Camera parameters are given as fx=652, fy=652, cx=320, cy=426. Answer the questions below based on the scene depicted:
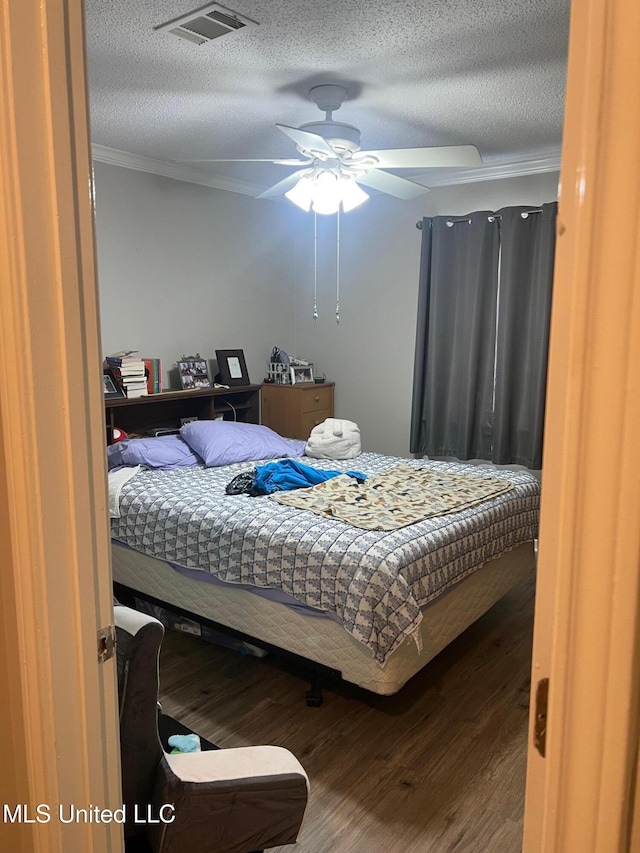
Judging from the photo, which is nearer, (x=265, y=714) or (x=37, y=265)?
Answer: (x=37, y=265)

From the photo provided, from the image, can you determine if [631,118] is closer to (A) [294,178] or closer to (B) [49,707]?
(B) [49,707]

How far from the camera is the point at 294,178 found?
3.20 metres

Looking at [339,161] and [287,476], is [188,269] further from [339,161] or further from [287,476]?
[287,476]

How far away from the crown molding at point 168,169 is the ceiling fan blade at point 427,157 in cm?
173

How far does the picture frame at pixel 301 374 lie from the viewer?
5051 mm

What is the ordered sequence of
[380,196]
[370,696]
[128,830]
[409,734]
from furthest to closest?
1. [380,196]
2. [370,696]
3. [409,734]
4. [128,830]

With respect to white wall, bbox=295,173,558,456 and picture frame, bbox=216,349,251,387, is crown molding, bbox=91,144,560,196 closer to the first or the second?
white wall, bbox=295,173,558,456

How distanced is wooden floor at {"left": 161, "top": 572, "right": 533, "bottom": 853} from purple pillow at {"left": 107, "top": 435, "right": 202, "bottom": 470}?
975 millimetres

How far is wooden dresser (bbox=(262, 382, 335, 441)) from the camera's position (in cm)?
494

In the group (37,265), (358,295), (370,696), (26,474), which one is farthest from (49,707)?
(358,295)

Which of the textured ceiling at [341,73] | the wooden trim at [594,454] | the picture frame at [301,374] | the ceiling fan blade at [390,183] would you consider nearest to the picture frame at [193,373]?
the picture frame at [301,374]

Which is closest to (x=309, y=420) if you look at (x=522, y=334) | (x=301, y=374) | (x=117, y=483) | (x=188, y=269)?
(x=301, y=374)

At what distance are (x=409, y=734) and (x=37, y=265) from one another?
6.93 ft
